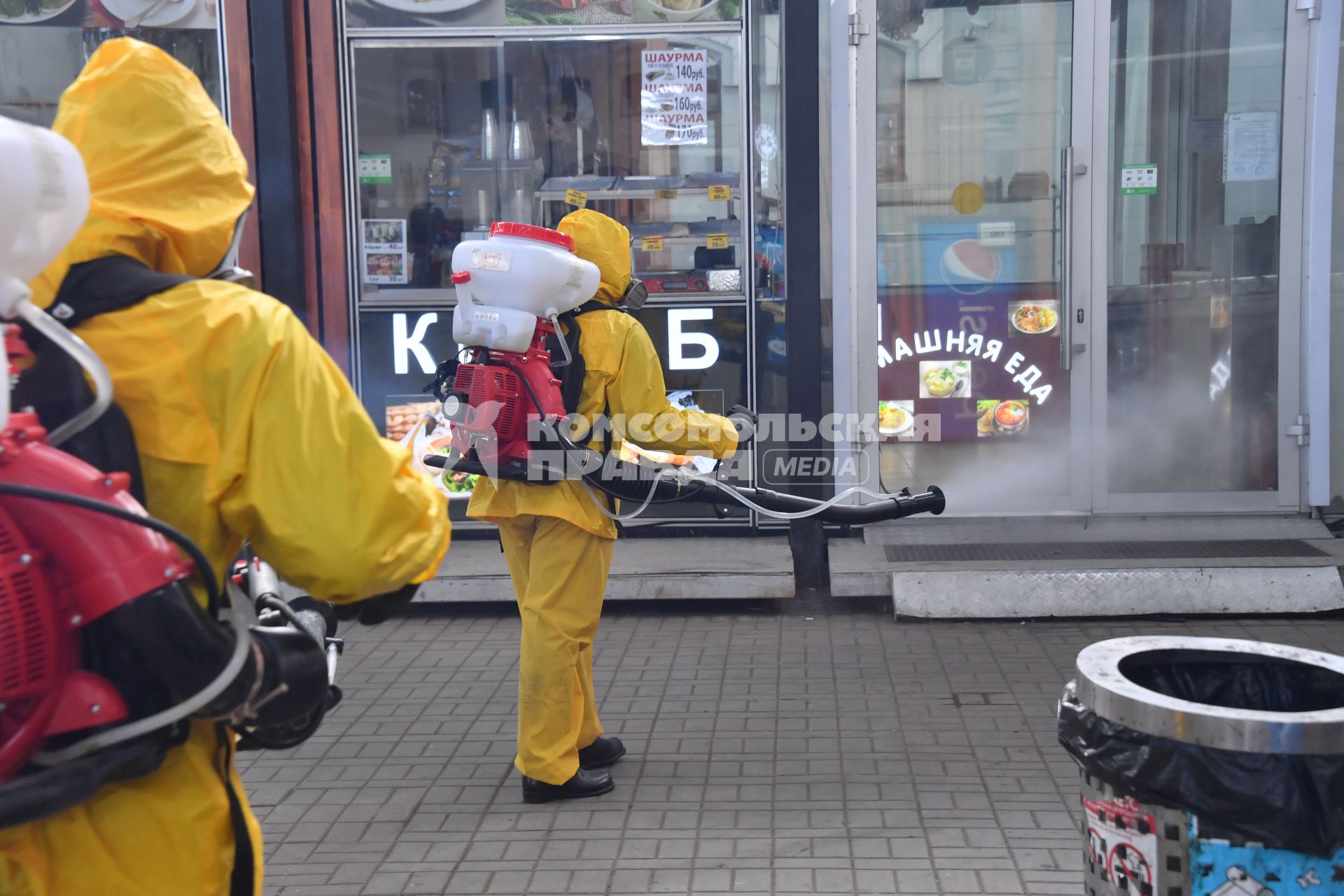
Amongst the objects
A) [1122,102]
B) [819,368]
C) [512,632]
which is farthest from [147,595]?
[1122,102]

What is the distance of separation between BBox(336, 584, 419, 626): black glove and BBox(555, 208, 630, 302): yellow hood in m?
2.27

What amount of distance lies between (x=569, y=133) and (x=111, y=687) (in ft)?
19.8

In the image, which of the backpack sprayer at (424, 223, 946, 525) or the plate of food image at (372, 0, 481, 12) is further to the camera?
the plate of food image at (372, 0, 481, 12)

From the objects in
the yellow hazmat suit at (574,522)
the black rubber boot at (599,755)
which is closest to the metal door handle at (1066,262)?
the yellow hazmat suit at (574,522)

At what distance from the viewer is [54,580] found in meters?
1.63

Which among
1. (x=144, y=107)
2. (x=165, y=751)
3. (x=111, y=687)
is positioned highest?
(x=144, y=107)

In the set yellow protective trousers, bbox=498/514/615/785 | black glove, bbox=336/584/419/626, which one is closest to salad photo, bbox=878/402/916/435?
yellow protective trousers, bbox=498/514/615/785

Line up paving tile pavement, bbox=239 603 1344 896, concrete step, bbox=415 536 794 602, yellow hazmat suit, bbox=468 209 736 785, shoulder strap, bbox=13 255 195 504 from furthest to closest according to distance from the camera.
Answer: concrete step, bbox=415 536 794 602, yellow hazmat suit, bbox=468 209 736 785, paving tile pavement, bbox=239 603 1344 896, shoulder strap, bbox=13 255 195 504

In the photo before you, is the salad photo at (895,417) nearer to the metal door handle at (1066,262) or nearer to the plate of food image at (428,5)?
the metal door handle at (1066,262)

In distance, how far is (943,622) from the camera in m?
6.37

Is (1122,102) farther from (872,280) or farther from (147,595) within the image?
(147,595)

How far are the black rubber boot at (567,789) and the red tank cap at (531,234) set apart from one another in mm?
1738

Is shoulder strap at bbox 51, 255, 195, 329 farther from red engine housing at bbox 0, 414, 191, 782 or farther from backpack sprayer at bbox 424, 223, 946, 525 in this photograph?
backpack sprayer at bbox 424, 223, 946, 525

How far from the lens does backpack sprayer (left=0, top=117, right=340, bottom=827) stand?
5.19ft
